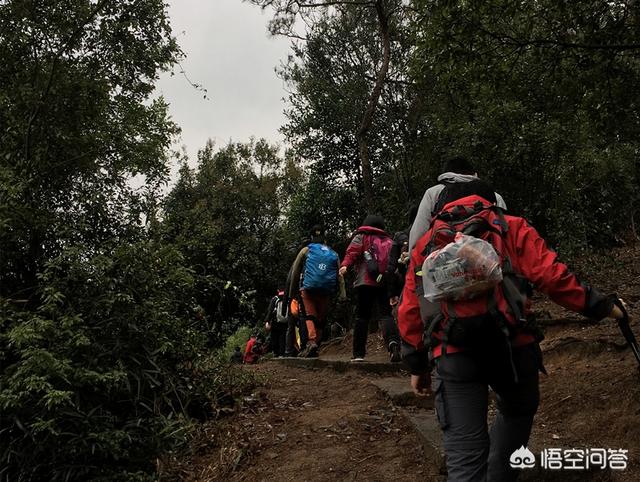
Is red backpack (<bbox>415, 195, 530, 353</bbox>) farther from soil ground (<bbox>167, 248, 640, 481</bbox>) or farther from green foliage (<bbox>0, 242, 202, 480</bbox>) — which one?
green foliage (<bbox>0, 242, 202, 480</bbox>)

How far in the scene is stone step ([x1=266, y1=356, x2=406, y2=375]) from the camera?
269 inches

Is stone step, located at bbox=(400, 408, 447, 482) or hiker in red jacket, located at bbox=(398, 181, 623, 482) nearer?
hiker in red jacket, located at bbox=(398, 181, 623, 482)

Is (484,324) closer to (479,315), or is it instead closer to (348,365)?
(479,315)

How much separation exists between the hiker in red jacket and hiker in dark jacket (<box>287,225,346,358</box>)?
5.00 m

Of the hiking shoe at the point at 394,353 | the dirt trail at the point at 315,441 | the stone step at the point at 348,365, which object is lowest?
the dirt trail at the point at 315,441

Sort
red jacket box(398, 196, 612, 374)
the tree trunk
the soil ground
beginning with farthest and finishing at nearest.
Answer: the tree trunk, the soil ground, red jacket box(398, 196, 612, 374)

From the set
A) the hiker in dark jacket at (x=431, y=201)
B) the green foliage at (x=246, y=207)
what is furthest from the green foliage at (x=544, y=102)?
the green foliage at (x=246, y=207)

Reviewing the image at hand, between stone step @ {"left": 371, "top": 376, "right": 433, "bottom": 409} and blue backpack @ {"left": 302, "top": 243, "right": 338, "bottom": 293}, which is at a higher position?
blue backpack @ {"left": 302, "top": 243, "right": 338, "bottom": 293}

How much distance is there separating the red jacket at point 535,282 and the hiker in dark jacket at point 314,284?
4891 millimetres

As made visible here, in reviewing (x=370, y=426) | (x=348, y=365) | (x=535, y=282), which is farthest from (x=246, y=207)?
(x=535, y=282)

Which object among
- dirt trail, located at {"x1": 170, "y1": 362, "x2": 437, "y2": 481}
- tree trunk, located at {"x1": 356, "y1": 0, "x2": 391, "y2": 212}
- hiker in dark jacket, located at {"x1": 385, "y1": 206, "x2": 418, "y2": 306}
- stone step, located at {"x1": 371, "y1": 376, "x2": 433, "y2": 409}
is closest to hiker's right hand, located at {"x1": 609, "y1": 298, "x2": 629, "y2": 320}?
dirt trail, located at {"x1": 170, "y1": 362, "x2": 437, "y2": 481}

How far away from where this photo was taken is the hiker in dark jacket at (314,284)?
8.02m

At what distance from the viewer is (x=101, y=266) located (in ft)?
19.8

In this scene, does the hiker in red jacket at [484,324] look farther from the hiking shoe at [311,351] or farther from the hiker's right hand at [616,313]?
the hiking shoe at [311,351]
